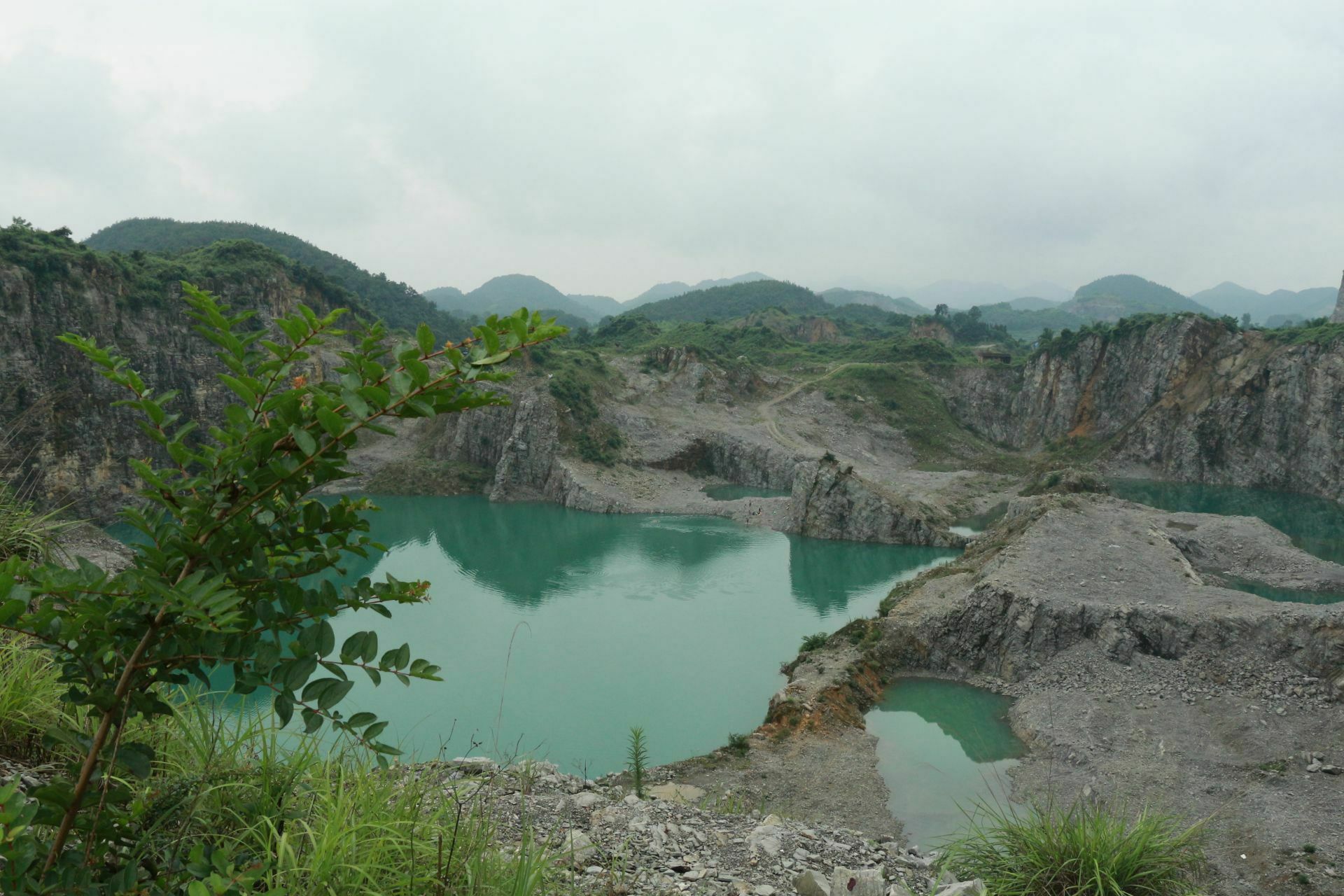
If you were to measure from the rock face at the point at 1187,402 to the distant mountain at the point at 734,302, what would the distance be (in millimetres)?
72544

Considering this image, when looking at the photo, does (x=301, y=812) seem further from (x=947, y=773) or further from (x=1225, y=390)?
(x=1225, y=390)

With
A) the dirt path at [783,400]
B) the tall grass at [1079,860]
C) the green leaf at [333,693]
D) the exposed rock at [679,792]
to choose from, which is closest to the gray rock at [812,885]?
the tall grass at [1079,860]

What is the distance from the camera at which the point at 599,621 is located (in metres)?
23.0

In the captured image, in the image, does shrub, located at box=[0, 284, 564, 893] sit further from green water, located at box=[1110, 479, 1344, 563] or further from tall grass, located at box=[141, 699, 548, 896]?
green water, located at box=[1110, 479, 1344, 563]

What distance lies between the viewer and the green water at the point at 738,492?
4412cm

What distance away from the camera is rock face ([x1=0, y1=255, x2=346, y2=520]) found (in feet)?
106

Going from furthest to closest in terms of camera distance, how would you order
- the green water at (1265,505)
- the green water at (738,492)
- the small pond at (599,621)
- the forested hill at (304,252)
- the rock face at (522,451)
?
the forested hill at (304,252) < the green water at (738,492) < the rock face at (522,451) < the green water at (1265,505) < the small pond at (599,621)

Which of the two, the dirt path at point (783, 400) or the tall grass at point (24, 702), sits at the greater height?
the dirt path at point (783, 400)

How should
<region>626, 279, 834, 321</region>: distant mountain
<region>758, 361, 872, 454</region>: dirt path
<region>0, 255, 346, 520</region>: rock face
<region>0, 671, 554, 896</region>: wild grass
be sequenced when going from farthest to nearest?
<region>626, 279, 834, 321</region>: distant mountain → <region>758, 361, 872, 454</region>: dirt path → <region>0, 255, 346, 520</region>: rock face → <region>0, 671, 554, 896</region>: wild grass

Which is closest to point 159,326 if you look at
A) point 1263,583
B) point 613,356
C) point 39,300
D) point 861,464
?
point 39,300

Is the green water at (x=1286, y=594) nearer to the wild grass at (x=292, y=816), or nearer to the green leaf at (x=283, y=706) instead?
the wild grass at (x=292, y=816)

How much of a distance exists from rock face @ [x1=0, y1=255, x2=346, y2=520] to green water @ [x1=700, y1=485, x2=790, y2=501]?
1067 inches

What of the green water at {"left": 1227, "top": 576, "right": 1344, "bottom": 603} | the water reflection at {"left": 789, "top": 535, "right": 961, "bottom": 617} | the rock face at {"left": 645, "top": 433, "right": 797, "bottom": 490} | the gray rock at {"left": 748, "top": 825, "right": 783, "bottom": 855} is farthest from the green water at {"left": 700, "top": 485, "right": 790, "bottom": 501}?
the gray rock at {"left": 748, "top": 825, "right": 783, "bottom": 855}

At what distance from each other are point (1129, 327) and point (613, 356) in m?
40.9
